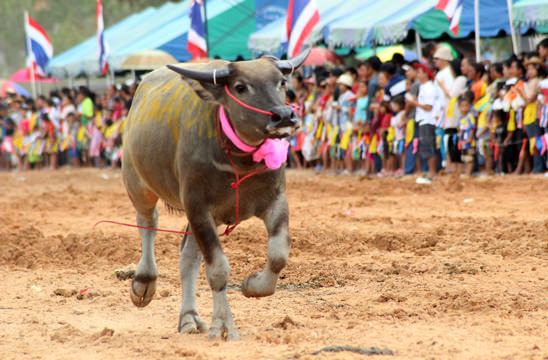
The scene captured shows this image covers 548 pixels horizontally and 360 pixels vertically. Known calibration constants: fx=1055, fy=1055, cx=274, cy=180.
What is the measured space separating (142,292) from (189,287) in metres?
0.49

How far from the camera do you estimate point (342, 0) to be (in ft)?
78.6

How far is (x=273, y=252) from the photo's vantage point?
638 cm

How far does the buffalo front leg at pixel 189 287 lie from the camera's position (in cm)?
692

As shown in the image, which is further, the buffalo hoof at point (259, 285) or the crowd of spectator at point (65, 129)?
the crowd of spectator at point (65, 129)

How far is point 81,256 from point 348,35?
414 inches

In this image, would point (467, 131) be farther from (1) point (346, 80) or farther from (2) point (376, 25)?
(2) point (376, 25)

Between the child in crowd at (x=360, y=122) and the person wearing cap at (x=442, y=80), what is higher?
the person wearing cap at (x=442, y=80)

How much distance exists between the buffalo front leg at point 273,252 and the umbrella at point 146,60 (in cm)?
1846

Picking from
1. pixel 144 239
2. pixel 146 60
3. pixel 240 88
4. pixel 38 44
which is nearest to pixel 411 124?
pixel 146 60

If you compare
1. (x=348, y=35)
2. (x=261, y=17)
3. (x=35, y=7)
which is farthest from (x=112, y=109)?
(x=35, y=7)

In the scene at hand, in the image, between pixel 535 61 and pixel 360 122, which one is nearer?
pixel 535 61

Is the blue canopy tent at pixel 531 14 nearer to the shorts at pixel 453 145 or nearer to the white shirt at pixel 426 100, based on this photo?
the white shirt at pixel 426 100

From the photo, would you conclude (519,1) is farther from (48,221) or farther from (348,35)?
(48,221)

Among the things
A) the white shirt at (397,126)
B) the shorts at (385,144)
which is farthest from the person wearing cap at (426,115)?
the shorts at (385,144)
